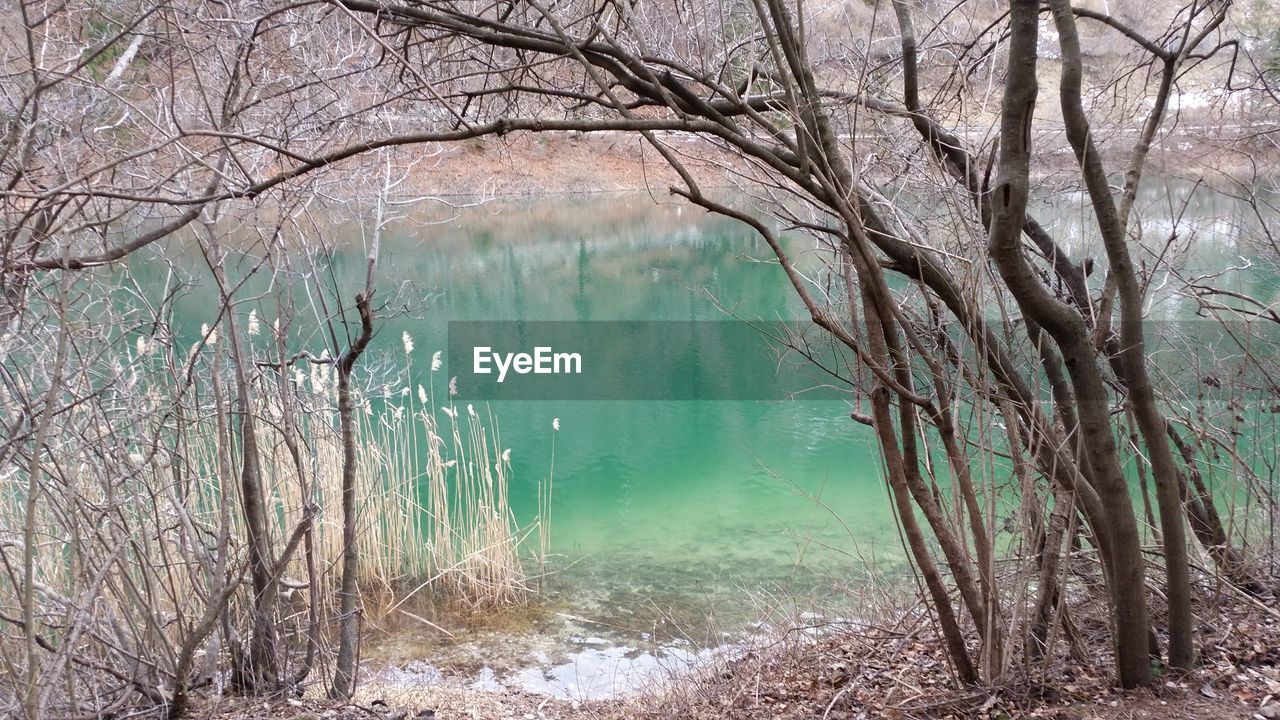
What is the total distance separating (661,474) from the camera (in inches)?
346

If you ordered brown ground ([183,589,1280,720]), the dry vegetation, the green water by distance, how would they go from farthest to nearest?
the green water, brown ground ([183,589,1280,720]), the dry vegetation

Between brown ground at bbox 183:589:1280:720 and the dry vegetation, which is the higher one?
the dry vegetation

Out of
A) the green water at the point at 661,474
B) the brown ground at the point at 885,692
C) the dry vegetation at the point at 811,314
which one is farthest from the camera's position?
the green water at the point at 661,474

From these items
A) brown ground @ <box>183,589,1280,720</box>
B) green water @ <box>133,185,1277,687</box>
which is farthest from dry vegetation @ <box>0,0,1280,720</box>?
green water @ <box>133,185,1277,687</box>

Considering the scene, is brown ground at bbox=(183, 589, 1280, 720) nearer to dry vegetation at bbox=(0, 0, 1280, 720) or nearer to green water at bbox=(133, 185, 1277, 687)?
dry vegetation at bbox=(0, 0, 1280, 720)

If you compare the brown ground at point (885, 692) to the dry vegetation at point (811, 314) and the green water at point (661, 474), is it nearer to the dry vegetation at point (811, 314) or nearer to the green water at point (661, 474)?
the dry vegetation at point (811, 314)

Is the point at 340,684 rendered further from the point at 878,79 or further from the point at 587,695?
the point at 878,79

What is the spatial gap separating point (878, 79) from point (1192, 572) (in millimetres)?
2152

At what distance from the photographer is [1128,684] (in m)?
2.38

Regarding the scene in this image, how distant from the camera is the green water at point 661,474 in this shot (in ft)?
17.9

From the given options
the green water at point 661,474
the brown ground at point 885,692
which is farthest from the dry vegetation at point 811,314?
the green water at point 661,474

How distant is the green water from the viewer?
5457 millimetres

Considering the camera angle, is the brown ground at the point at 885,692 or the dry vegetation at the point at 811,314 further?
the brown ground at the point at 885,692

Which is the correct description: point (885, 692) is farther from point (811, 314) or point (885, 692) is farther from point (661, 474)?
point (661, 474)
